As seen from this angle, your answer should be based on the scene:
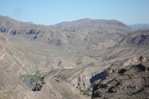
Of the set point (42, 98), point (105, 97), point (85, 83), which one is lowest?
point (85, 83)

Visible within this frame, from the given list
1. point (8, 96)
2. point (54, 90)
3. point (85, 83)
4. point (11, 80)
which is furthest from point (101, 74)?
point (8, 96)

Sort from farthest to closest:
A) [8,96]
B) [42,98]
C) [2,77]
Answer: [2,77] → [42,98] → [8,96]

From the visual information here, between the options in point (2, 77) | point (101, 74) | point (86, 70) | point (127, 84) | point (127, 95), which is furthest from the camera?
point (86, 70)

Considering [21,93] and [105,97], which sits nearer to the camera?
[105,97]

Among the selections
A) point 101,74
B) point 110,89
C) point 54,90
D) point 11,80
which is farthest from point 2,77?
point 110,89

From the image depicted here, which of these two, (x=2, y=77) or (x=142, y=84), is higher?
(x=142, y=84)

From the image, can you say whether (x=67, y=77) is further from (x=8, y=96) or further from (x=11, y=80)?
(x=8, y=96)
